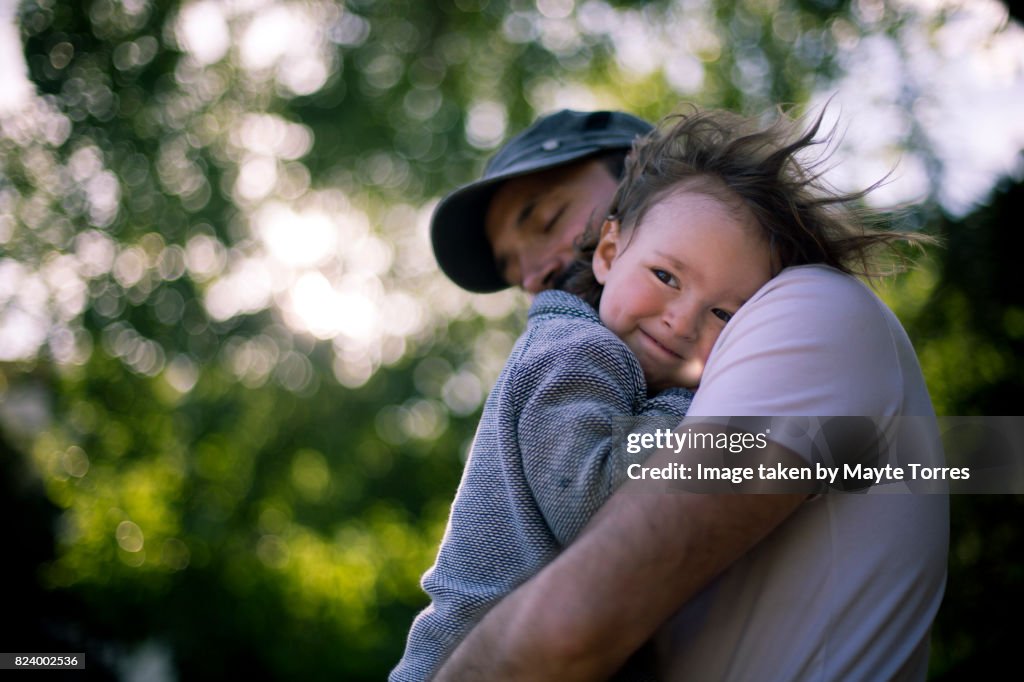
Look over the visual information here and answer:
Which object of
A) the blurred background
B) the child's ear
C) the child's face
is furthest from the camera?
the blurred background

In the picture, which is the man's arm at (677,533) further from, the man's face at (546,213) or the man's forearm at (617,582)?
the man's face at (546,213)

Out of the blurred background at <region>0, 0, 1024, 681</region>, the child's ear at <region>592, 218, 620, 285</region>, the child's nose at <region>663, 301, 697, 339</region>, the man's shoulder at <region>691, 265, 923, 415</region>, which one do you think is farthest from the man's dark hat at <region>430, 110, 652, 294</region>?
the blurred background at <region>0, 0, 1024, 681</region>

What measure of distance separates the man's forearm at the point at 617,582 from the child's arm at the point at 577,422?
0.12 metres

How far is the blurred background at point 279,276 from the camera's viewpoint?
6.68 meters

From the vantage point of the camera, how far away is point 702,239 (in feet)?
5.10

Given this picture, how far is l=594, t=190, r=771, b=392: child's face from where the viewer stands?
60.6 inches

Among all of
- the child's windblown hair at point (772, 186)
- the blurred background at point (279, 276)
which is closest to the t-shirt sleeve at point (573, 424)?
the child's windblown hair at point (772, 186)

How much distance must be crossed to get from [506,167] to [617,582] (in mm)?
1889

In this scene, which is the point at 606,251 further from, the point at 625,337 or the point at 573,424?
the point at 573,424

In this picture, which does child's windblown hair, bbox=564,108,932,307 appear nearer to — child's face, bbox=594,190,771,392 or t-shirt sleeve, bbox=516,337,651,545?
child's face, bbox=594,190,771,392

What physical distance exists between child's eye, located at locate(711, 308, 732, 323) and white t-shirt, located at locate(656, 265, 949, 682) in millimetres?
280

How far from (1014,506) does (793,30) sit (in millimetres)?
5676

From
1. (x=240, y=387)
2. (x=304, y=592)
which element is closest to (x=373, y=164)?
(x=240, y=387)

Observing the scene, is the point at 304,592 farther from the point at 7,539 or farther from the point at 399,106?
the point at 399,106
